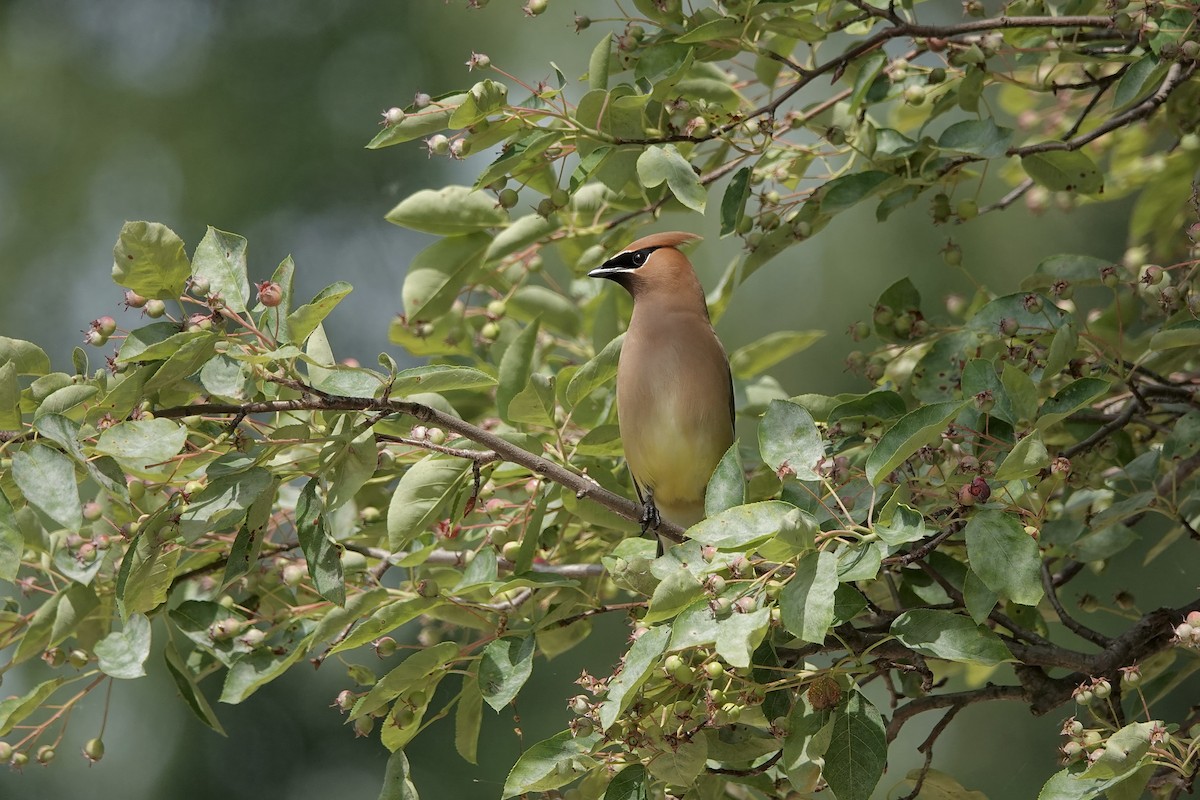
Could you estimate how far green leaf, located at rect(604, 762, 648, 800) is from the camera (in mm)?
2123

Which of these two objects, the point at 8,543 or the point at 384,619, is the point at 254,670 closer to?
the point at 384,619

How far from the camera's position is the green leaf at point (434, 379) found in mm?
2055

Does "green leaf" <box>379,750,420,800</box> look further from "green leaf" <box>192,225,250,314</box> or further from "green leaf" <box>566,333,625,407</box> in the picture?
"green leaf" <box>192,225,250,314</box>

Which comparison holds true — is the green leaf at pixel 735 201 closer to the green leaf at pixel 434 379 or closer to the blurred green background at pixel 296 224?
the green leaf at pixel 434 379

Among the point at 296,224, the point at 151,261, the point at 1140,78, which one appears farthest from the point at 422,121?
the point at 296,224

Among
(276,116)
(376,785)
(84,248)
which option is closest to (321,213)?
(276,116)

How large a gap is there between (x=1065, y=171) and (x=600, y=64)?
946 millimetres

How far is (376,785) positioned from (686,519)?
8.48 ft

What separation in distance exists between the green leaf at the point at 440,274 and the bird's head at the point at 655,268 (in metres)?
0.34

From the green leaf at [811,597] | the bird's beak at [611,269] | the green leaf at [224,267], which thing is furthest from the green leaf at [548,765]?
the bird's beak at [611,269]

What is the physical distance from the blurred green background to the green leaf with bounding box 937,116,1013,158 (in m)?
3.29

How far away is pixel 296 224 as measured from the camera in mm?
6574

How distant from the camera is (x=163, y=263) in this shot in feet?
6.87

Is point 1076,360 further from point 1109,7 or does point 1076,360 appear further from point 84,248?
point 84,248
